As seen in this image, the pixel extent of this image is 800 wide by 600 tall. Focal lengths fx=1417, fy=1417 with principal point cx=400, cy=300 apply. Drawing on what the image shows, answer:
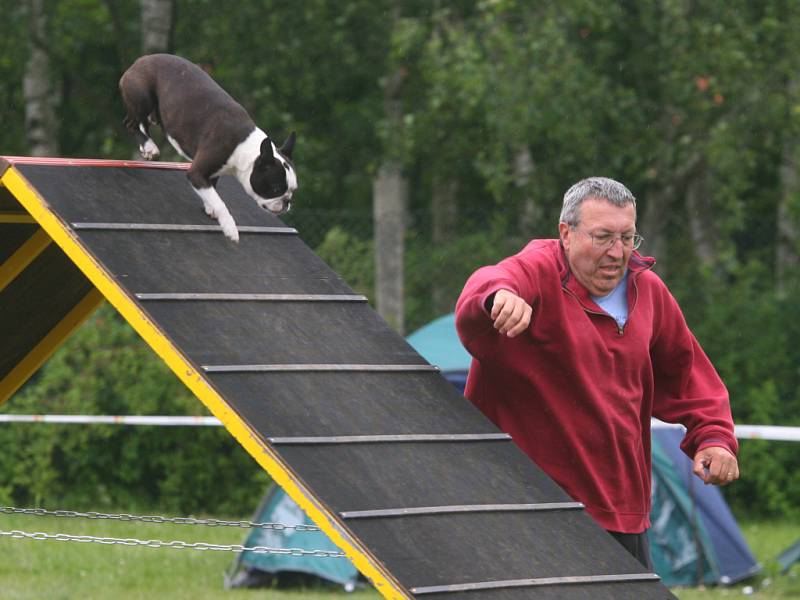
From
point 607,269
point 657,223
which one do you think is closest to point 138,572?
point 607,269

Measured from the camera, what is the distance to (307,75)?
1395cm

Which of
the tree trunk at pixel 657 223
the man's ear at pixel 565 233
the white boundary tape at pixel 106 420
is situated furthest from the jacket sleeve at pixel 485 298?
the tree trunk at pixel 657 223

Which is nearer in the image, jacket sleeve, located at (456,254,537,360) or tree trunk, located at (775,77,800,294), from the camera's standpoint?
jacket sleeve, located at (456,254,537,360)

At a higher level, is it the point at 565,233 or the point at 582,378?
the point at 565,233

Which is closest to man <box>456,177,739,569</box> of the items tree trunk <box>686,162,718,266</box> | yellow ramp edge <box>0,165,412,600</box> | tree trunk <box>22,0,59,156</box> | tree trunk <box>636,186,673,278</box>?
yellow ramp edge <box>0,165,412,600</box>

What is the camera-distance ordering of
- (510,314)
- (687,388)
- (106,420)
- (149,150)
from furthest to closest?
(106,420), (149,150), (687,388), (510,314)

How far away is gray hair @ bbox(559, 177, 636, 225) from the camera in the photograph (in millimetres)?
3879

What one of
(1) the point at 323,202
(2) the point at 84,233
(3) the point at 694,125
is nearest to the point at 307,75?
(3) the point at 694,125

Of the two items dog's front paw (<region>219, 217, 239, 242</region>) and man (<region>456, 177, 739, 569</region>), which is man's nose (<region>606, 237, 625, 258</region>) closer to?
man (<region>456, 177, 739, 569</region>)

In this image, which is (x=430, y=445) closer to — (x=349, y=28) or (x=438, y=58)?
(x=438, y=58)

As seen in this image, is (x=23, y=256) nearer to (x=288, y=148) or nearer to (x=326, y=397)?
(x=288, y=148)

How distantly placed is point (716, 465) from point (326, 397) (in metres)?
1.12

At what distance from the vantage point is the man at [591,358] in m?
3.85

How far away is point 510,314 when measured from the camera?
3.56 meters
